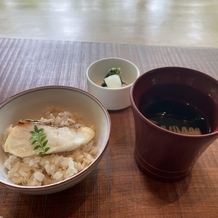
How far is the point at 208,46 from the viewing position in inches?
54.3

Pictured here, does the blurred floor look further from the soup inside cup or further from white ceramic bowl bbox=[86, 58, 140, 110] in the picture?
the soup inside cup

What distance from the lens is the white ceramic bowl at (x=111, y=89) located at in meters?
0.83

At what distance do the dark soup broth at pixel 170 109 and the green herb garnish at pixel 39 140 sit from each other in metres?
0.28

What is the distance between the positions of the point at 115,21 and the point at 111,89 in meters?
1.05

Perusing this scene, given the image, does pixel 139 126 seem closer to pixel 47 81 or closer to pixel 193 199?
pixel 193 199

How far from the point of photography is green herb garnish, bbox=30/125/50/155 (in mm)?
590

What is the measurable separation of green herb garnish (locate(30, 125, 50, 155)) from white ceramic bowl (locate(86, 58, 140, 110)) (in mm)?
293

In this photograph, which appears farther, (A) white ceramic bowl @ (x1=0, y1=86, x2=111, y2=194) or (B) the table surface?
(A) white ceramic bowl @ (x1=0, y1=86, x2=111, y2=194)

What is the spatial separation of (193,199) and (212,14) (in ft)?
5.60

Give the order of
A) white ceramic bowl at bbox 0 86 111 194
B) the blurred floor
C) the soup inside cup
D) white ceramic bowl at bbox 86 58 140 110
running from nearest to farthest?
the soup inside cup, white ceramic bowl at bbox 0 86 111 194, white ceramic bowl at bbox 86 58 140 110, the blurred floor

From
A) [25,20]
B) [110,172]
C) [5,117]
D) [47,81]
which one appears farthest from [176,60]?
[25,20]

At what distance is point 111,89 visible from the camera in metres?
0.82

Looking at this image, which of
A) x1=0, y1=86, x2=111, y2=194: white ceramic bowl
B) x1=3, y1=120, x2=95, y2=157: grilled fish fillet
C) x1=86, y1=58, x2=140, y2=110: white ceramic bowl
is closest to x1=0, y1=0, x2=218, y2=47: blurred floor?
x1=86, y1=58, x2=140, y2=110: white ceramic bowl

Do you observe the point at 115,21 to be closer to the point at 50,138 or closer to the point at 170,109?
the point at 170,109
